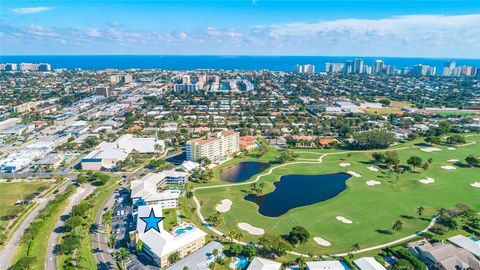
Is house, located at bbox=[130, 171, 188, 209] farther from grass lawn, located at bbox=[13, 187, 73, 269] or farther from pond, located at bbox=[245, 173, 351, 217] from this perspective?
pond, located at bbox=[245, 173, 351, 217]

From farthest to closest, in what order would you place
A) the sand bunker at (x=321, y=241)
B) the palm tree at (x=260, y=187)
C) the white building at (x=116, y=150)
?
1. the white building at (x=116, y=150)
2. the palm tree at (x=260, y=187)
3. the sand bunker at (x=321, y=241)

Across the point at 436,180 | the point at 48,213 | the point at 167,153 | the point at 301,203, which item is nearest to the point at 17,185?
the point at 48,213

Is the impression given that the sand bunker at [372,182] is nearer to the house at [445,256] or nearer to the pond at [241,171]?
the pond at [241,171]

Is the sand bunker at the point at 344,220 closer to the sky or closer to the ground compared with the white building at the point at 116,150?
closer to the ground

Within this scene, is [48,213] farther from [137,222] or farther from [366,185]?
[366,185]

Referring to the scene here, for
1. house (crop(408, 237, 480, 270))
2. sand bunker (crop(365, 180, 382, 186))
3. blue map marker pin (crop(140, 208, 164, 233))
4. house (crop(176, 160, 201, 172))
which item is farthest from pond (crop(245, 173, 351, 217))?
house (crop(408, 237, 480, 270))

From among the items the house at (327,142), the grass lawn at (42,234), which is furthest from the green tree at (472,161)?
the grass lawn at (42,234)

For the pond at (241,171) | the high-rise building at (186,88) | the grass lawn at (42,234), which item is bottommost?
the grass lawn at (42,234)

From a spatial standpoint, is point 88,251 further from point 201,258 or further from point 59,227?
point 201,258
